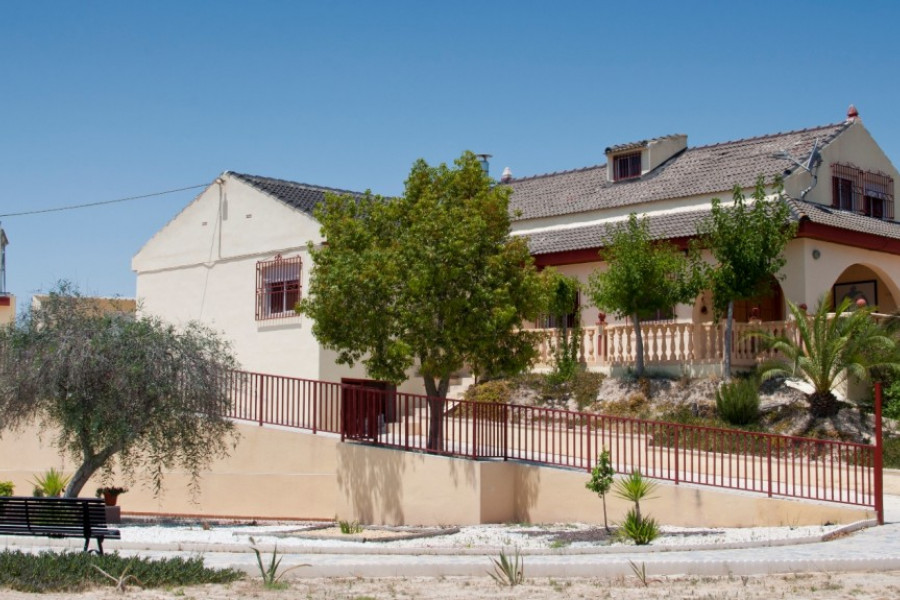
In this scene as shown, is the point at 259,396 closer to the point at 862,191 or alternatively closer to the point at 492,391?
the point at 492,391

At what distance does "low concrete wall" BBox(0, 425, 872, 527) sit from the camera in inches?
644

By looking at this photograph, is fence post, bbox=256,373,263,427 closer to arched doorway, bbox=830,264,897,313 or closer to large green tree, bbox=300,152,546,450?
large green tree, bbox=300,152,546,450

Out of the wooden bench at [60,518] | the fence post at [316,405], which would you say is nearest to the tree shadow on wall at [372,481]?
the fence post at [316,405]

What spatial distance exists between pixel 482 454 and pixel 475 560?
615 cm

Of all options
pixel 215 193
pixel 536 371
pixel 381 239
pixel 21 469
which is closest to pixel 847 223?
pixel 536 371

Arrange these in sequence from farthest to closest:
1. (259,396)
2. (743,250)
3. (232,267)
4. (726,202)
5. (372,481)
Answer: (232,267), (726,202), (743,250), (259,396), (372,481)

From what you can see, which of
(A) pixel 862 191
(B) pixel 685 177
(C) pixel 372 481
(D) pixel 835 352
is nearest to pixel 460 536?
(C) pixel 372 481

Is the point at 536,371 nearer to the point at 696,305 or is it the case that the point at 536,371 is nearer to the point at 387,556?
the point at 696,305

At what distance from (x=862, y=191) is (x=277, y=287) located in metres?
14.4

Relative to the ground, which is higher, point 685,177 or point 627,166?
point 627,166

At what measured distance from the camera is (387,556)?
13438 millimetres

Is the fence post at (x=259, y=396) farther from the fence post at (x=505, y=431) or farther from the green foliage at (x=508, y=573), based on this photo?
the green foliage at (x=508, y=573)

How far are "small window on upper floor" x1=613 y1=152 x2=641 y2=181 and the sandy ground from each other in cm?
2057

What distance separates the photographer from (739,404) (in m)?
22.0
